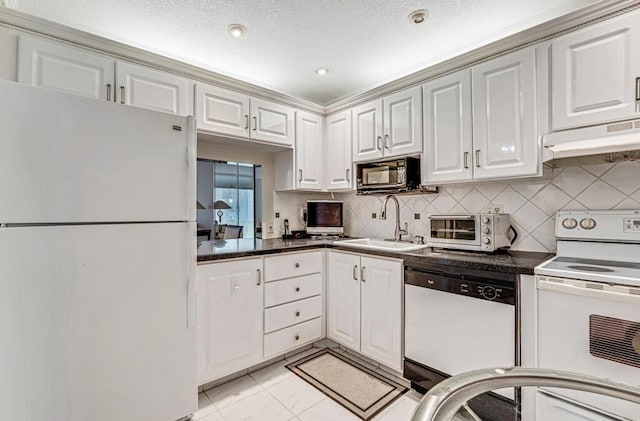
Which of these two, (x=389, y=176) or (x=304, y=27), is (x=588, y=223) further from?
(x=304, y=27)

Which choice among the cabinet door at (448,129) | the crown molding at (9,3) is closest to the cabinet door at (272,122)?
the cabinet door at (448,129)

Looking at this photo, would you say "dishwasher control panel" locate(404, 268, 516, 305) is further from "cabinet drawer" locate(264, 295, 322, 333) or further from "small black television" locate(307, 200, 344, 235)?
"small black television" locate(307, 200, 344, 235)

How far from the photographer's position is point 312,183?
2947 millimetres

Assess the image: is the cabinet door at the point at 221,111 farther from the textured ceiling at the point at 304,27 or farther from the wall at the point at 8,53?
the wall at the point at 8,53

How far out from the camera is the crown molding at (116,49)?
159 cm

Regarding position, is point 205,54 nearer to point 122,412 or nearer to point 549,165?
point 122,412

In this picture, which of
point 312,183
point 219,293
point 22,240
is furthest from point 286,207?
point 22,240

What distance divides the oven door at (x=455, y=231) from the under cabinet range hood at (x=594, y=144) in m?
0.56

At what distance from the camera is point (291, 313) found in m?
2.37

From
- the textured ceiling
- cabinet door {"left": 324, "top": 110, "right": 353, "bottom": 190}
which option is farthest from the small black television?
the textured ceiling

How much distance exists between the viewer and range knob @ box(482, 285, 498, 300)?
159 centimetres

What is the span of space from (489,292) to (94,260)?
1.98 metres

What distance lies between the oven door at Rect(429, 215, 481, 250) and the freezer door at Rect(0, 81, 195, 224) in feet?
5.47

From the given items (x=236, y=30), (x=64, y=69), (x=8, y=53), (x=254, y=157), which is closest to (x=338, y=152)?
(x=254, y=157)
